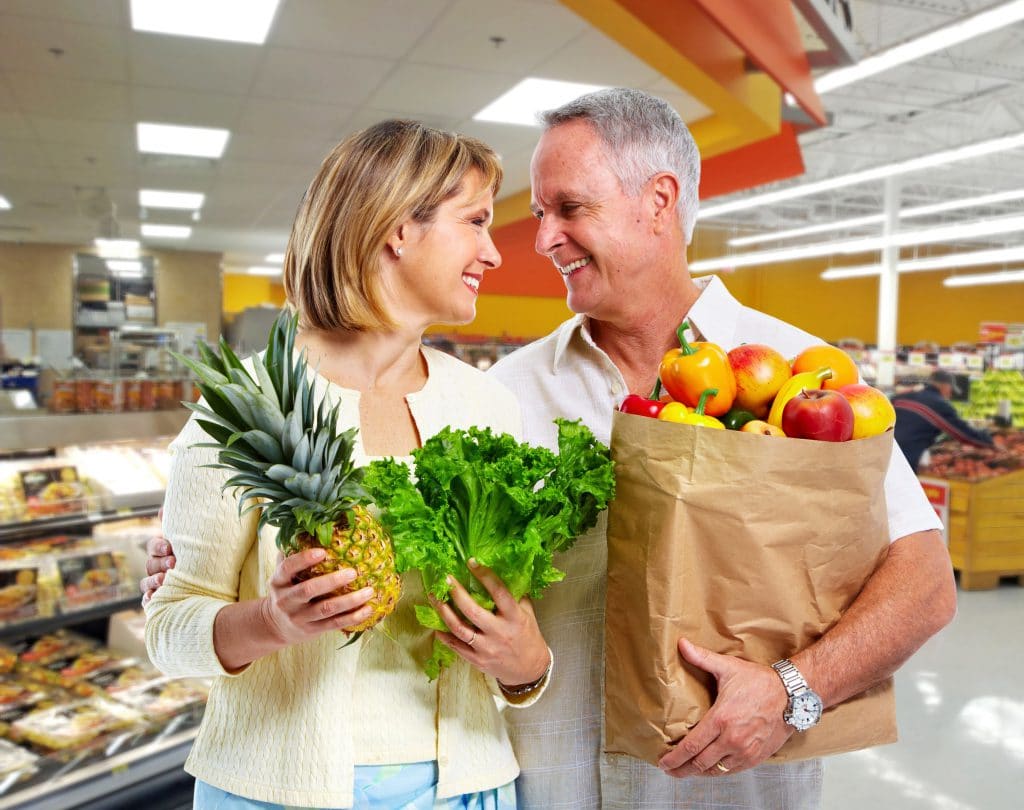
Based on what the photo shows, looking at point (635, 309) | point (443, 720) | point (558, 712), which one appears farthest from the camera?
point (635, 309)

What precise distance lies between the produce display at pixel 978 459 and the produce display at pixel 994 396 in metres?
0.44

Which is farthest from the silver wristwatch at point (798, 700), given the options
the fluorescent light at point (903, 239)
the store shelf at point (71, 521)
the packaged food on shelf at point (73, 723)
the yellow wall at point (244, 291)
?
the yellow wall at point (244, 291)

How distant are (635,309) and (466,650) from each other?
0.84 metres

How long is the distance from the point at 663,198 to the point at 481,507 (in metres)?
0.90

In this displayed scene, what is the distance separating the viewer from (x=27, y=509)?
359 cm

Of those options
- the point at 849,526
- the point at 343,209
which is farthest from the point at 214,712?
the point at 849,526

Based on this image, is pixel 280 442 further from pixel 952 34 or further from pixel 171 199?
pixel 171 199

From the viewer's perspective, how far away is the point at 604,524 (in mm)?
1577

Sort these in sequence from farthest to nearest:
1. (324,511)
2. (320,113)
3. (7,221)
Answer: (7,221), (320,113), (324,511)

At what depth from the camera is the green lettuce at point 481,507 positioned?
3.90ft

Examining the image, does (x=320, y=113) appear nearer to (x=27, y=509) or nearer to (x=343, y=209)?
(x=27, y=509)

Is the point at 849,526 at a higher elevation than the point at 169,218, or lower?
lower

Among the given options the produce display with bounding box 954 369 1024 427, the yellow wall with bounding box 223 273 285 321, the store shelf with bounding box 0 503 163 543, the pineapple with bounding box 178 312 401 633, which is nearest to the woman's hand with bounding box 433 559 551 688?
the pineapple with bounding box 178 312 401 633

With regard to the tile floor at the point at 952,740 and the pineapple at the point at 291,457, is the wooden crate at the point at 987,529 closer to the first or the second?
the tile floor at the point at 952,740
